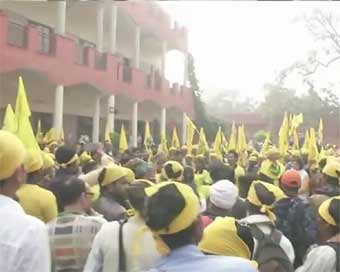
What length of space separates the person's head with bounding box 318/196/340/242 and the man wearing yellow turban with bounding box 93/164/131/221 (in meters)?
1.42

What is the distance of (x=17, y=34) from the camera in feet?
48.6

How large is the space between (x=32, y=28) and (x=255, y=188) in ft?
38.5

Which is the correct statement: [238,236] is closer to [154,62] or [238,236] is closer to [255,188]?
[255,188]

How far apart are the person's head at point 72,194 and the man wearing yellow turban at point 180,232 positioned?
4.75ft

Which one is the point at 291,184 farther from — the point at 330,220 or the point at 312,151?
the point at 312,151

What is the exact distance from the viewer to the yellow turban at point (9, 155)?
254 centimetres

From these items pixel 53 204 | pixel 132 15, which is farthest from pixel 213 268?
A: pixel 132 15

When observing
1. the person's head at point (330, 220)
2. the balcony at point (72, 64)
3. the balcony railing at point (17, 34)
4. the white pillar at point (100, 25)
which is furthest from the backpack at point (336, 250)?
the white pillar at point (100, 25)

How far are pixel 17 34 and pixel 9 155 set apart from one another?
12787mm

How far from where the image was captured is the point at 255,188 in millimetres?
4148

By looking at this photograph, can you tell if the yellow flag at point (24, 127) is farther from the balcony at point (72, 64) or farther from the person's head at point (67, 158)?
the balcony at point (72, 64)

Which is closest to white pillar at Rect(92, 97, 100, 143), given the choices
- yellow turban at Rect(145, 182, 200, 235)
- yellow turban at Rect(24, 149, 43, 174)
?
yellow turban at Rect(24, 149, 43, 174)

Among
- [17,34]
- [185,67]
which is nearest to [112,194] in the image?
[17,34]

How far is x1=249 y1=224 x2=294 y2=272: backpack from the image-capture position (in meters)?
3.16
